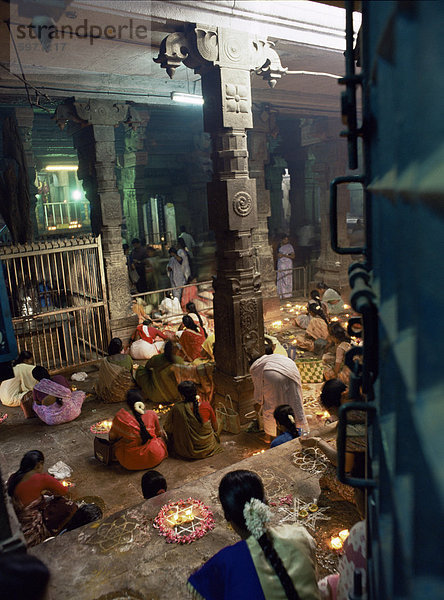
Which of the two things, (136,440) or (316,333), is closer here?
(136,440)

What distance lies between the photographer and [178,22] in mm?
5609

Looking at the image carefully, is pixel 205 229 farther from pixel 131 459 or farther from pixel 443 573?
pixel 443 573

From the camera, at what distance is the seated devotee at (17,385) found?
747 cm

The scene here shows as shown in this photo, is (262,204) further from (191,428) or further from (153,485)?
(153,485)

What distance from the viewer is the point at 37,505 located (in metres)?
4.18

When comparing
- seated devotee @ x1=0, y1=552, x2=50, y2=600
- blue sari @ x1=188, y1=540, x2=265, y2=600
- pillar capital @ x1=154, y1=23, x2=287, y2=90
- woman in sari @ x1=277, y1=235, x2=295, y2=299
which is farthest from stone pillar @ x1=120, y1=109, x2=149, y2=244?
seated devotee @ x1=0, y1=552, x2=50, y2=600

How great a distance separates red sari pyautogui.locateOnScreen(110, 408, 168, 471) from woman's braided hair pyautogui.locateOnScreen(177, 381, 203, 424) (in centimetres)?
52

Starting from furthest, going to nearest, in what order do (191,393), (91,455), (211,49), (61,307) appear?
(61,307) < (91,455) < (211,49) < (191,393)

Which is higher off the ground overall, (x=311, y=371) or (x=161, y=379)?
(x=161, y=379)

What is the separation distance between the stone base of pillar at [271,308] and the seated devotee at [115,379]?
4.62 meters

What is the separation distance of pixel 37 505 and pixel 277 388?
8.81ft

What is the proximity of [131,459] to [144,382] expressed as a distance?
2.01 m

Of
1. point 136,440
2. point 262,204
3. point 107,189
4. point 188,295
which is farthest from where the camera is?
point 188,295

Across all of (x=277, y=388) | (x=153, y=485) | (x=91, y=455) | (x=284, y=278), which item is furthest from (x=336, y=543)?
(x=284, y=278)
